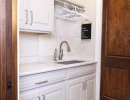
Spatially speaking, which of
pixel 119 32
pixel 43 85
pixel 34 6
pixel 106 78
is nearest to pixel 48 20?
pixel 34 6

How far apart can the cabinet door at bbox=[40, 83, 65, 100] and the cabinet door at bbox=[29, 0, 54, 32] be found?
30.8 inches

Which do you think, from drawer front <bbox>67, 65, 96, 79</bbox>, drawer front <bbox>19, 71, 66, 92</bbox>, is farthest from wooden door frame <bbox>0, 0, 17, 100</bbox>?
drawer front <bbox>67, 65, 96, 79</bbox>

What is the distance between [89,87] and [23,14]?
1572 millimetres

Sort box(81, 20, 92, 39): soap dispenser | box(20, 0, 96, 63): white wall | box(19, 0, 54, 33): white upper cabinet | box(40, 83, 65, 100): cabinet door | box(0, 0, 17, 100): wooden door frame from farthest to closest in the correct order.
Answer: box(81, 20, 92, 39): soap dispenser → box(20, 0, 96, 63): white wall → box(19, 0, 54, 33): white upper cabinet → box(40, 83, 65, 100): cabinet door → box(0, 0, 17, 100): wooden door frame

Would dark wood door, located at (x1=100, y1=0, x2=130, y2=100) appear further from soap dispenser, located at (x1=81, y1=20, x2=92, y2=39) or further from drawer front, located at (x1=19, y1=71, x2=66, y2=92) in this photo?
drawer front, located at (x1=19, y1=71, x2=66, y2=92)

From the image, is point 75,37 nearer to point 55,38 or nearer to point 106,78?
point 55,38

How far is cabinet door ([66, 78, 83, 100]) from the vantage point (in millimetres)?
2065

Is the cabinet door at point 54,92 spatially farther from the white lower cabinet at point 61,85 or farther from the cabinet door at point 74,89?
the cabinet door at point 74,89

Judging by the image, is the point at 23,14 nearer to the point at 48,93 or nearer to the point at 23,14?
the point at 23,14

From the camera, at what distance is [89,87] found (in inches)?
98.7

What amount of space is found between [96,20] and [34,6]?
1.25 meters

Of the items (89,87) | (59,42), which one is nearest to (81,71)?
(89,87)

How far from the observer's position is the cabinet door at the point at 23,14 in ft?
5.78

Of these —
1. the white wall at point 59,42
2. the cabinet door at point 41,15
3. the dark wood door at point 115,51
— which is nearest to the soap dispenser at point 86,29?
the white wall at point 59,42
